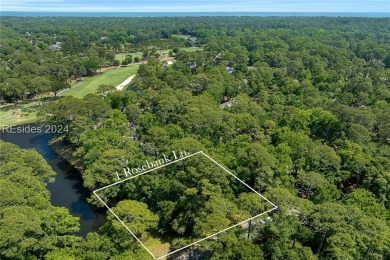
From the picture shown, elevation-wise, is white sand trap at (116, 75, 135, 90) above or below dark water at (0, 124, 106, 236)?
above

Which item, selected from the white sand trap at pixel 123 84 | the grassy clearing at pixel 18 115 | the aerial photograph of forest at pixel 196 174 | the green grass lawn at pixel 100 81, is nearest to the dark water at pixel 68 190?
the aerial photograph of forest at pixel 196 174

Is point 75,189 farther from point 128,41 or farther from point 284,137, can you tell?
point 128,41

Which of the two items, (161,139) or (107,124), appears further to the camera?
(107,124)

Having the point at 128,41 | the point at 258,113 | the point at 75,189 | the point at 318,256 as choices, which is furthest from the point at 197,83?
the point at 128,41

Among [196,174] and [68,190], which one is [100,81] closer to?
[68,190]

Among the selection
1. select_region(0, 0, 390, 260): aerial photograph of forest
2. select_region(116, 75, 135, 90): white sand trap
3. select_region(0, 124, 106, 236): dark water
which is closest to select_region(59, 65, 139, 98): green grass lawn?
select_region(116, 75, 135, 90): white sand trap

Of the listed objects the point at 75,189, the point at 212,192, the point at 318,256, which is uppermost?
the point at 212,192

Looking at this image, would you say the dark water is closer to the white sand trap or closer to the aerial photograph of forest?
the aerial photograph of forest
